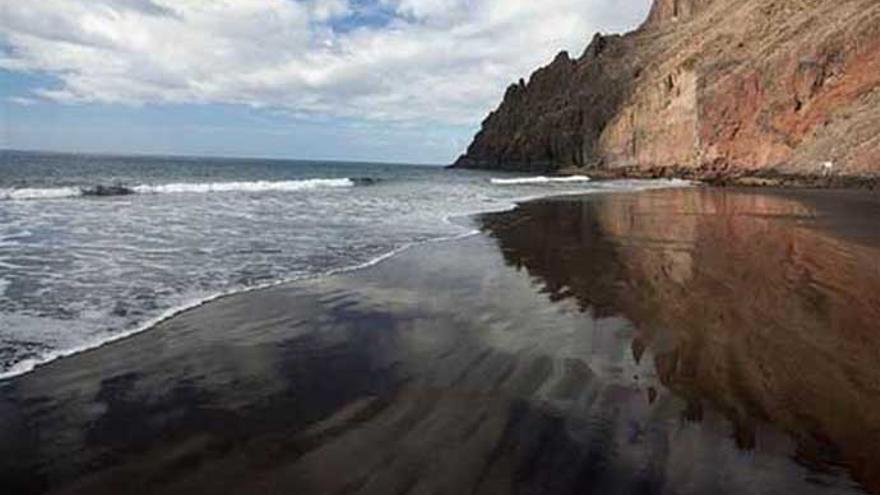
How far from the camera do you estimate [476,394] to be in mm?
6117

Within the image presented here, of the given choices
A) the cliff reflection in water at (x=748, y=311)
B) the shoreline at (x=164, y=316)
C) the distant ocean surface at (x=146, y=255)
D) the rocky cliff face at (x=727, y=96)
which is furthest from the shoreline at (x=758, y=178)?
the shoreline at (x=164, y=316)

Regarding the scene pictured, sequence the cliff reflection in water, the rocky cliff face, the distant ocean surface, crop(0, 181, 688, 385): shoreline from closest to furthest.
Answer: the cliff reflection in water
crop(0, 181, 688, 385): shoreline
the distant ocean surface
the rocky cliff face

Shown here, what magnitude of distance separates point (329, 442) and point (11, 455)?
2026mm

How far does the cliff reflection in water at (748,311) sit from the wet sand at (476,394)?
4 cm

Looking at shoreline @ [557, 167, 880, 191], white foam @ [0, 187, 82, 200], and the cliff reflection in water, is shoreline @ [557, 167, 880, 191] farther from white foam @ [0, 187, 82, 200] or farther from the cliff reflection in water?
white foam @ [0, 187, 82, 200]

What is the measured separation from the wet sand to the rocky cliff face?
130ft

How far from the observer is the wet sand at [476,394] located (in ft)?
15.1

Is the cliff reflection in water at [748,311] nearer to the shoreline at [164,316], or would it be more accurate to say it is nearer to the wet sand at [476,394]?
the wet sand at [476,394]

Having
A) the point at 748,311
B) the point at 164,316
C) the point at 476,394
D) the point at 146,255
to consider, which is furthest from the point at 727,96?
the point at 476,394

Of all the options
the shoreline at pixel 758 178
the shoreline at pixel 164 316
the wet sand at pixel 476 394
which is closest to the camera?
the wet sand at pixel 476 394

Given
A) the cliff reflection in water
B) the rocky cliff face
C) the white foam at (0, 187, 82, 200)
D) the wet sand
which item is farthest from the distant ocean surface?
the rocky cliff face

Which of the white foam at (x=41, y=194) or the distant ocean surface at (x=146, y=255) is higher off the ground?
the white foam at (x=41, y=194)

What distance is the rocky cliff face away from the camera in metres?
49.0

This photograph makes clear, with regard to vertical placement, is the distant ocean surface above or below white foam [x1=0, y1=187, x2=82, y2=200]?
below
